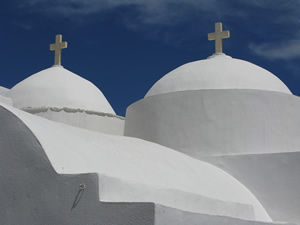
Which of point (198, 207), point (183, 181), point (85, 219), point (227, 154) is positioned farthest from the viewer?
point (227, 154)

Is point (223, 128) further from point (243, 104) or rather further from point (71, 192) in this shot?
point (71, 192)

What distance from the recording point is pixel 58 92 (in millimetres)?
14000

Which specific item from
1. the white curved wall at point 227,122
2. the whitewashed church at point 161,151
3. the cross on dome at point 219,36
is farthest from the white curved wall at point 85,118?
the cross on dome at point 219,36

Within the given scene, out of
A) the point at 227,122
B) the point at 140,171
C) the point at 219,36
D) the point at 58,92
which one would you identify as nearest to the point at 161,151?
the point at 140,171

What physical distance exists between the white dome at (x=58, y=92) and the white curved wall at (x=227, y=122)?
117 inches

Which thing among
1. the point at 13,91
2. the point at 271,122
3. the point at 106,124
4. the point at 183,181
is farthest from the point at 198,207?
the point at 13,91

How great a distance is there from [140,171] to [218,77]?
15.5 feet

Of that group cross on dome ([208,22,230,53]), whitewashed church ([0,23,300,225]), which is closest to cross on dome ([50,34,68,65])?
whitewashed church ([0,23,300,225])

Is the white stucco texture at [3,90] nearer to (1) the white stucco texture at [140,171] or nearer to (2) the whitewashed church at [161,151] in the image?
(2) the whitewashed church at [161,151]

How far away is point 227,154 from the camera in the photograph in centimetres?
1123

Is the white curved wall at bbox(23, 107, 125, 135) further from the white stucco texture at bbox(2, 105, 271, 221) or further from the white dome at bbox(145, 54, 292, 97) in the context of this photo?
the white stucco texture at bbox(2, 105, 271, 221)

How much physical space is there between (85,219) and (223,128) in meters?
5.68

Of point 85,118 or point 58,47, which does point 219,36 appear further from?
point 58,47

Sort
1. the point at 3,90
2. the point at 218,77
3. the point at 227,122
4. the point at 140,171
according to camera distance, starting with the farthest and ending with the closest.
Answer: the point at 3,90 → the point at 218,77 → the point at 227,122 → the point at 140,171
